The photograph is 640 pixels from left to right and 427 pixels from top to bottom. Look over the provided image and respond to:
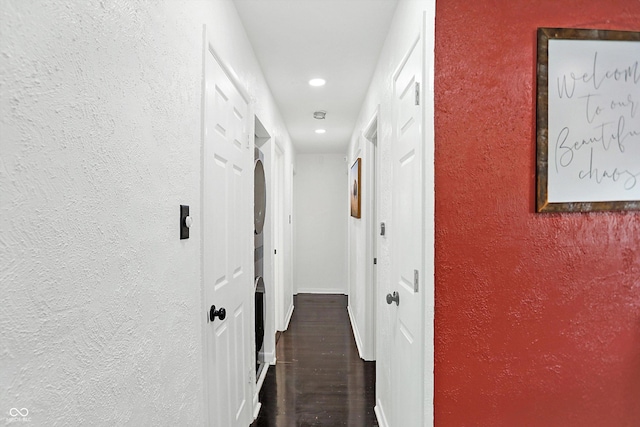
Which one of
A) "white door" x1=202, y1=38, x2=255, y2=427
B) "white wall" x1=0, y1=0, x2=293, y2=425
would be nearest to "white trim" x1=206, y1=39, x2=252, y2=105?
"white door" x1=202, y1=38, x2=255, y2=427

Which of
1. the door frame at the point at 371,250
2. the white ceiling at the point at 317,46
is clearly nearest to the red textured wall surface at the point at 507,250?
the white ceiling at the point at 317,46

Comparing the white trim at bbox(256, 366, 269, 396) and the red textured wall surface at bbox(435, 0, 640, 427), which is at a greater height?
the red textured wall surface at bbox(435, 0, 640, 427)

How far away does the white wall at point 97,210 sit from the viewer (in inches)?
21.8

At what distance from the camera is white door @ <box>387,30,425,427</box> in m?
1.46

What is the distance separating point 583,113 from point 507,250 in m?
0.57

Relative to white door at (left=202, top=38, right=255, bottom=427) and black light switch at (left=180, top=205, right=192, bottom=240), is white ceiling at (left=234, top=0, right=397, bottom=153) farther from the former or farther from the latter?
black light switch at (left=180, top=205, right=192, bottom=240)

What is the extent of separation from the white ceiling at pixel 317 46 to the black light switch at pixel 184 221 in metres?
1.26

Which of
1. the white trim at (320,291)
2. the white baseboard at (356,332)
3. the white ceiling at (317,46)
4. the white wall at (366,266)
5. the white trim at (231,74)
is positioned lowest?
the white trim at (320,291)

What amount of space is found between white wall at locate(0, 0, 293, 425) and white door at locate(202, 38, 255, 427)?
203 mm

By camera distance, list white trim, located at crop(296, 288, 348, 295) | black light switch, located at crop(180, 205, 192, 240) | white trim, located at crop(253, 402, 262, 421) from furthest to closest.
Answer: white trim, located at crop(296, 288, 348, 295), white trim, located at crop(253, 402, 262, 421), black light switch, located at crop(180, 205, 192, 240)

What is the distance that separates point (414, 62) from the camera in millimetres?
1534

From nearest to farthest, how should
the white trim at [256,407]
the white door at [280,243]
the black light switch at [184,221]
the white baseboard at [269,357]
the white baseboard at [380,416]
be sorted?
the black light switch at [184,221], the white baseboard at [380,416], the white trim at [256,407], the white baseboard at [269,357], the white door at [280,243]

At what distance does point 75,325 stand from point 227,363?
1225 millimetres

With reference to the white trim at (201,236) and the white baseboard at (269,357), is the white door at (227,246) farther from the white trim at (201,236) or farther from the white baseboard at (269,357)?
the white baseboard at (269,357)
